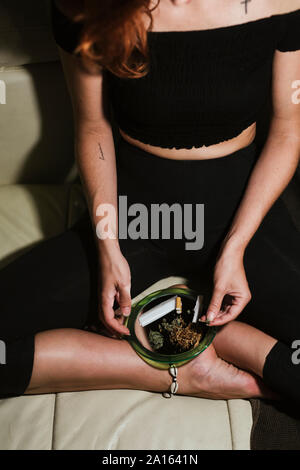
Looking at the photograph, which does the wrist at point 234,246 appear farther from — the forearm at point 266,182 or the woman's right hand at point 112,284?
the woman's right hand at point 112,284

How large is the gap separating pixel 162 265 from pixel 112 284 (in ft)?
0.52

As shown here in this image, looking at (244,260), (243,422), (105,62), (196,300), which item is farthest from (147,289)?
(105,62)

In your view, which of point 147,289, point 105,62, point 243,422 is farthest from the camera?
point 147,289

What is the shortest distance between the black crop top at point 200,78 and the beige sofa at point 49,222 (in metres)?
0.26

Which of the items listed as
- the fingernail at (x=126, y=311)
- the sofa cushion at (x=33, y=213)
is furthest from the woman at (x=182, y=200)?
the sofa cushion at (x=33, y=213)

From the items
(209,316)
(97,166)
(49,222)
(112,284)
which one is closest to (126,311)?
(112,284)

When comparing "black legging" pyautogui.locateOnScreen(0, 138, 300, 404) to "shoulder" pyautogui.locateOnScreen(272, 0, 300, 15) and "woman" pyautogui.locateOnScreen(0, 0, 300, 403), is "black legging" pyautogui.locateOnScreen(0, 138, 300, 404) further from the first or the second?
"shoulder" pyautogui.locateOnScreen(272, 0, 300, 15)

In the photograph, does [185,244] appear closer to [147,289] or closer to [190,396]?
[147,289]

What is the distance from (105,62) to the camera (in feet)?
2.62

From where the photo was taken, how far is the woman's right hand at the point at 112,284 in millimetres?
910

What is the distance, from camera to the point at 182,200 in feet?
3.21

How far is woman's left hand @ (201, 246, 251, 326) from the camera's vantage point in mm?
895

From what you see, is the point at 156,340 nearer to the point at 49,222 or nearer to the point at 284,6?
the point at 49,222
